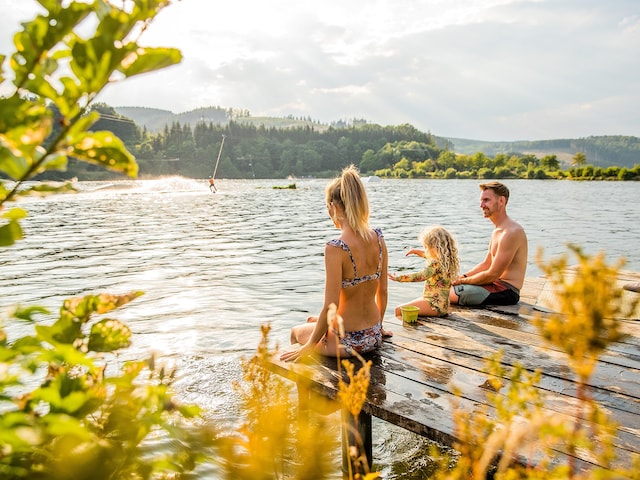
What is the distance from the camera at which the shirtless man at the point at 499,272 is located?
6.88 m

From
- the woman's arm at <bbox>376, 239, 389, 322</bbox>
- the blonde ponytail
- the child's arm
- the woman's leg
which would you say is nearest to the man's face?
the child's arm

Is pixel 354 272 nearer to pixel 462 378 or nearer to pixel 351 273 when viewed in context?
pixel 351 273

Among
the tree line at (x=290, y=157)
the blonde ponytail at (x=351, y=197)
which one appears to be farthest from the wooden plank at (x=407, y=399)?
the tree line at (x=290, y=157)

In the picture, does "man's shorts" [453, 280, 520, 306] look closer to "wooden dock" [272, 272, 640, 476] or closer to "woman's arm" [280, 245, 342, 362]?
"wooden dock" [272, 272, 640, 476]

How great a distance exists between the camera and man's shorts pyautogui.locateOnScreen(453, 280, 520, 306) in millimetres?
6855

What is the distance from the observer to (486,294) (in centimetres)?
688

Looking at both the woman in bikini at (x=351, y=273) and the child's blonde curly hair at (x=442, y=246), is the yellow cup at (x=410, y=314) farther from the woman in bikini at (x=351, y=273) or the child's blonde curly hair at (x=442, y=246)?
the woman in bikini at (x=351, y=273)

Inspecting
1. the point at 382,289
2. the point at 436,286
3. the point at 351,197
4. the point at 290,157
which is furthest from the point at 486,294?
the point at 290,157

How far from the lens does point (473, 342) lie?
532 cm

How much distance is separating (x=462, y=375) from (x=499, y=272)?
2.81m

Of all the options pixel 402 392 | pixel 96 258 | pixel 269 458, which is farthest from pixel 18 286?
pixel 269 458

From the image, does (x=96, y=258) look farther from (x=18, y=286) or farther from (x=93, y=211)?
(x=93, y=211)

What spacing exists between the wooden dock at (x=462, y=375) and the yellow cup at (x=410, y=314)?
3.1 inches

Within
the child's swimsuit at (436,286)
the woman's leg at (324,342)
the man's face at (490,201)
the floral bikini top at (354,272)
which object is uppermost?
the man's face at (490,201)
